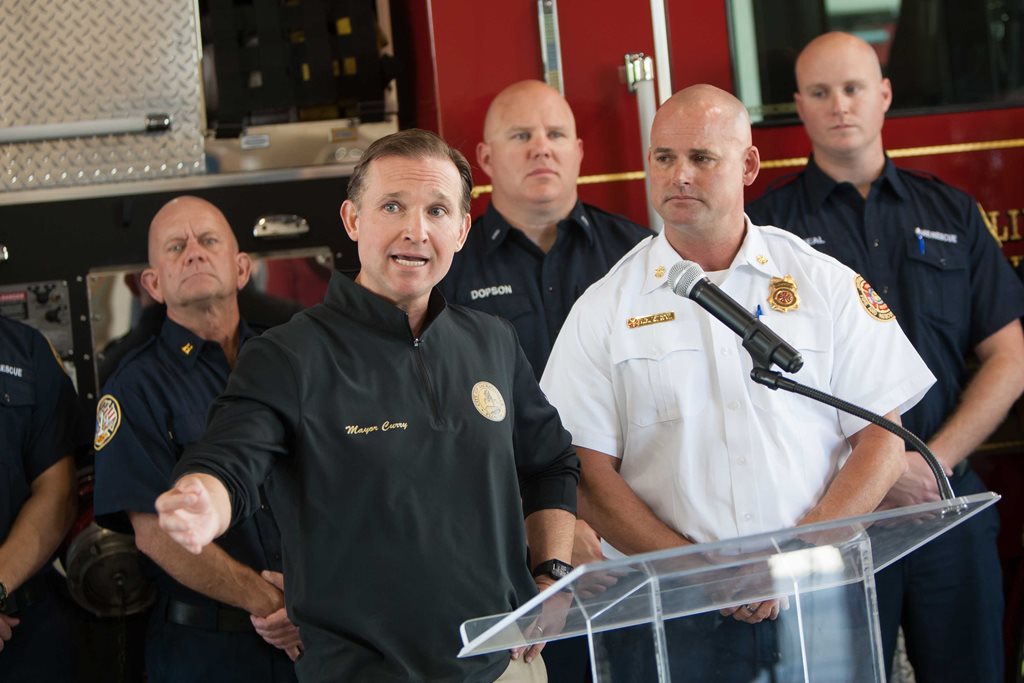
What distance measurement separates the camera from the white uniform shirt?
293cm

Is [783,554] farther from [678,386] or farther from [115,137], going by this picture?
[115,137]

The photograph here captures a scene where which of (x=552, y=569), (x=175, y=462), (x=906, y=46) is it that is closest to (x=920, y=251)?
(x=906, y=46)

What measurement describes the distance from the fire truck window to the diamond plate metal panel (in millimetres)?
1750

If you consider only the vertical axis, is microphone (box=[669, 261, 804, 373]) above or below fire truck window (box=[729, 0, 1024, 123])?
below

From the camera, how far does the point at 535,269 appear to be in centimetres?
380

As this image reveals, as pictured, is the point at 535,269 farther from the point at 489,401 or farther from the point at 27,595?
the point at 27,595

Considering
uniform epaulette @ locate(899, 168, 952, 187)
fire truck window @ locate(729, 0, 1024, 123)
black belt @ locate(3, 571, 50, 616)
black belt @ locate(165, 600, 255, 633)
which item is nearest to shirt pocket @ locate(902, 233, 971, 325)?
uniform epaulette @ locate(899, 168, 952, 187)

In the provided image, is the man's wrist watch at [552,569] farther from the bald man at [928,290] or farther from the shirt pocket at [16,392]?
the shirt pocket at [16,392]

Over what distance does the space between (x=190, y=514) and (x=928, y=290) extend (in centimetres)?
259

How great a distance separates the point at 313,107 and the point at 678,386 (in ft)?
6.36

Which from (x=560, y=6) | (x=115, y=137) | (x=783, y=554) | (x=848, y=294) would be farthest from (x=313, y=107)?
(x=783, y=554)

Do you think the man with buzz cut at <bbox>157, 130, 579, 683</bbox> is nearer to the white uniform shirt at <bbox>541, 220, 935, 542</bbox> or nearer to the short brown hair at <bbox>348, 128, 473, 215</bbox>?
the short brown hair at <bbox>348, 128, 473, 215</bbox>

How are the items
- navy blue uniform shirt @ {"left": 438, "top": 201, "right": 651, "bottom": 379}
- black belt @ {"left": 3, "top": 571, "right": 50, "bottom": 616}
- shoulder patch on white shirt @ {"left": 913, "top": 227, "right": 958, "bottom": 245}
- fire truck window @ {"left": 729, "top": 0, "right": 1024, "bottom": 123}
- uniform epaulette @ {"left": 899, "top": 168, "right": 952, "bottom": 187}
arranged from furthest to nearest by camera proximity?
fire truck window @ {"left": 729, "top": 0, "right": 1024, "bottom": 123} < uniform epaulette @ {"left": 899, "top": 168, "right": 952, "bottom": 187} < shoulder patch on white shirt @ {"left": 913, "top": 227, "right": 958, "bottom": 245} < navy blue uniform shirt @ {"left": 438, "top": 201, "right": 651, "bottom": 379} < black belt @ {"left": 3, "top": 571, "right": 50, "bottom": 616}

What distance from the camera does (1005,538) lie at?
4066mm
